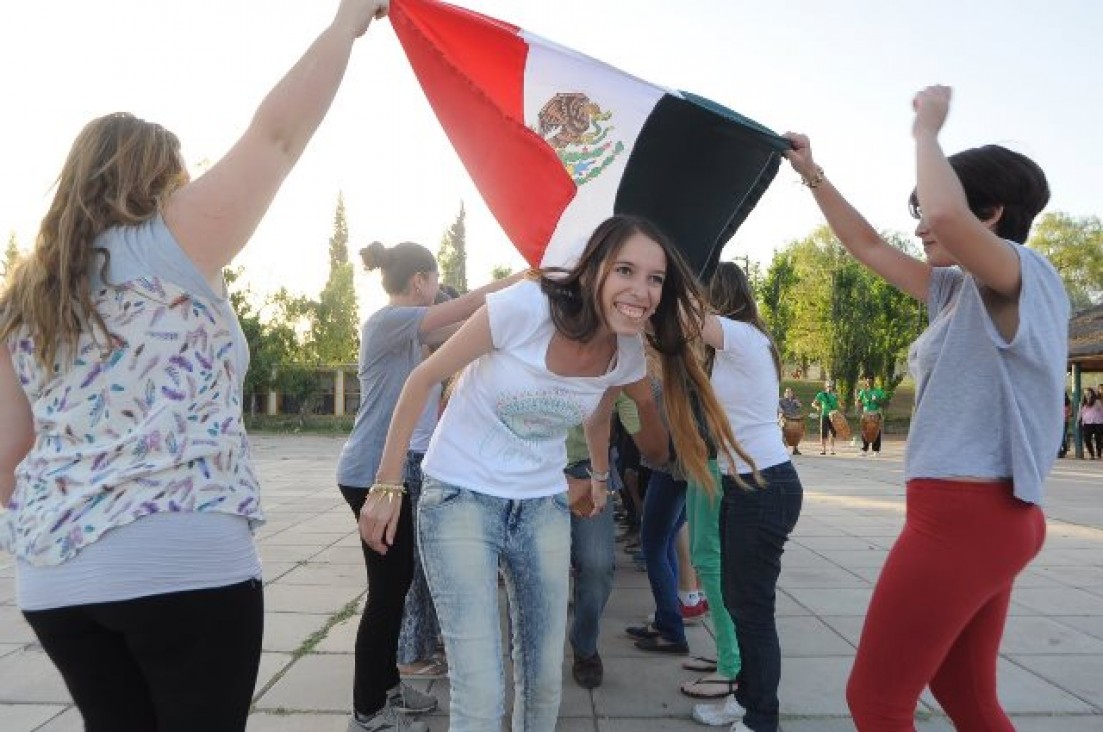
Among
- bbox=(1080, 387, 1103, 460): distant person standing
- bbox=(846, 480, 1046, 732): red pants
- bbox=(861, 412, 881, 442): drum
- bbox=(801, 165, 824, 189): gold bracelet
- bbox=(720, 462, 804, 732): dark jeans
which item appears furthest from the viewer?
bbox=(1080, 387, 1103, 460): distant person standing

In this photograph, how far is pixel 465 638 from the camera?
2541 millimetres

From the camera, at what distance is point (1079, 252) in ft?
224

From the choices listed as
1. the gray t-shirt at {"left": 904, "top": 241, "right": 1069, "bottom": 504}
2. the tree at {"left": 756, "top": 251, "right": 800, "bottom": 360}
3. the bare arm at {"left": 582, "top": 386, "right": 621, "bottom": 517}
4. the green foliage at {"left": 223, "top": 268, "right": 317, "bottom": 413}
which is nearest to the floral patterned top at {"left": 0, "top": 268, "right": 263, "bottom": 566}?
the bare arm at {"left": 582, "top": 386, "right": 621, "bottom": 517}

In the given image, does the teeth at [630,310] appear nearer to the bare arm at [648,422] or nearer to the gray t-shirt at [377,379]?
the bare arm at [648,422]

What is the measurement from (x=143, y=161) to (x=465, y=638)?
1.56 m

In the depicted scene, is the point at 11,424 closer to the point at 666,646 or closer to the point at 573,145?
the point at 573,145

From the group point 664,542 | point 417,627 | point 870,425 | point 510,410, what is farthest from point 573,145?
point 870,425

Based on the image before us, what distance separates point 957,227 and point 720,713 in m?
2.62

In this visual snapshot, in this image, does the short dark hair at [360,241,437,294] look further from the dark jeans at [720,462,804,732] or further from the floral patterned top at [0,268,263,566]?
the floral patterned top at [0,268,263,566]

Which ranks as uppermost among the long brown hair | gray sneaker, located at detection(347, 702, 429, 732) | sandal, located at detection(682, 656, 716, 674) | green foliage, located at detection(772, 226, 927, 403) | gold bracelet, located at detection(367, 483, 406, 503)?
green foliage, located at detection(772, 226, 927, 403)

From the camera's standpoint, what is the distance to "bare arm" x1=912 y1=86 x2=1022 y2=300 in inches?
81.1

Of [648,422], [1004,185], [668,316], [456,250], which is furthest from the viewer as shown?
[456,250]

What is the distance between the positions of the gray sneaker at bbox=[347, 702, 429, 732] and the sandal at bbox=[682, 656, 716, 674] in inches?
60.0

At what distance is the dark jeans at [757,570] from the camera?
340 centimetres
